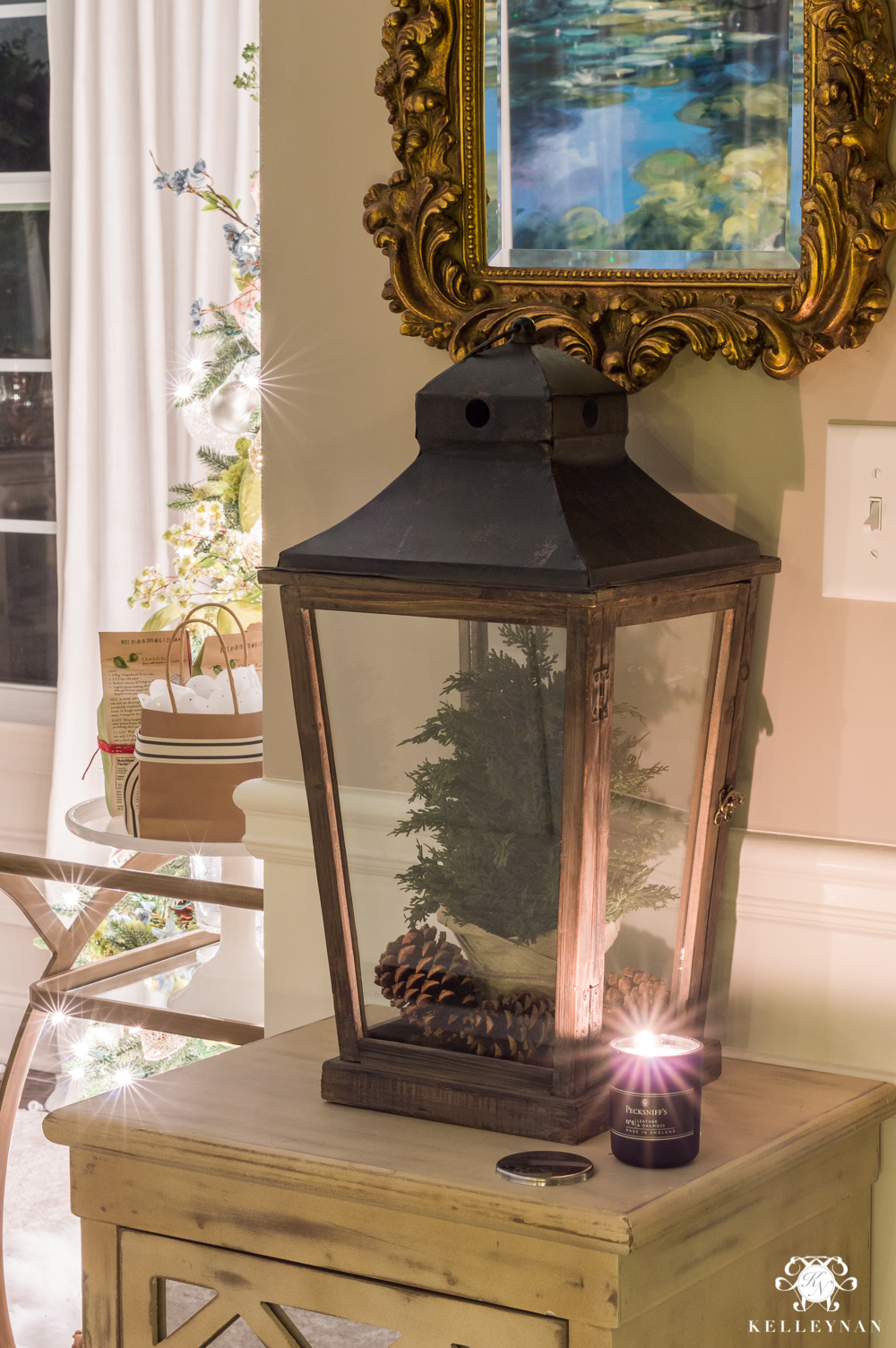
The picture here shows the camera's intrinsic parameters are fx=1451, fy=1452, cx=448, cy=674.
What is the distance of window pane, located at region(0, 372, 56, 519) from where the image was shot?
2.92 m

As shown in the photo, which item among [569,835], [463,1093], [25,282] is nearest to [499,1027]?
[463,1093]

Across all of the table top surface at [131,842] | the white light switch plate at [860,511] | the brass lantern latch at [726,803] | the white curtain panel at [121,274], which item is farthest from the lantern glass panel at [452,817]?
the white curtain panel at [121,274]

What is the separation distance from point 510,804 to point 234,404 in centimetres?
118

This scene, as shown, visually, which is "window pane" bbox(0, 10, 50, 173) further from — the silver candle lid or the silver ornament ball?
the silver candle lid

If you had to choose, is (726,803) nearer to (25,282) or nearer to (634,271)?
(634,271)

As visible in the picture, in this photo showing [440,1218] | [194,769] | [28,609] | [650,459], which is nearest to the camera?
[440,1218]

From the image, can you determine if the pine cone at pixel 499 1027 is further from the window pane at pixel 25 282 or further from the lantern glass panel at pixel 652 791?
the window pane at pixel 25 282

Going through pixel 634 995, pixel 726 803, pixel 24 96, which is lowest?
pixel 634 995

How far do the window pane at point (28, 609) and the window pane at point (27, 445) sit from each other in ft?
0.22

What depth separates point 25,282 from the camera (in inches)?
114

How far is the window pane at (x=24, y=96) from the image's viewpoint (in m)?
2.82

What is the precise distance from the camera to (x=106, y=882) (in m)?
1.61

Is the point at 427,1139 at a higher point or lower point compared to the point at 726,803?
lower

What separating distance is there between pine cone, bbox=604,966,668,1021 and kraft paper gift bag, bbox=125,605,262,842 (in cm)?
72
